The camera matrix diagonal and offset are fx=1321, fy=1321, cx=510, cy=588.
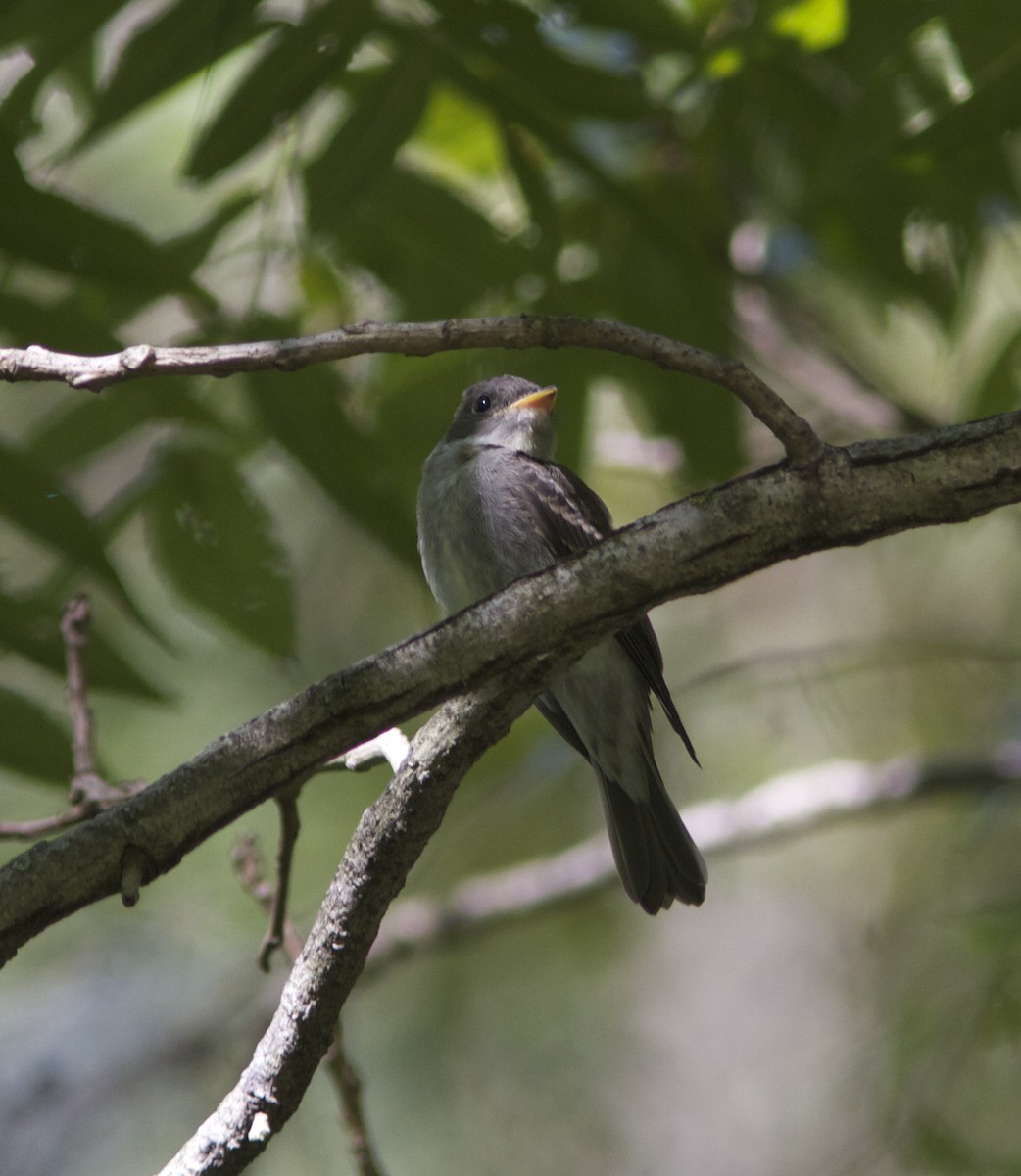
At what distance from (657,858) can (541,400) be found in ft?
4.92

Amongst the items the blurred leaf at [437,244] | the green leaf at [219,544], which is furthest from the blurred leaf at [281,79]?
the green leaf at [219,544]

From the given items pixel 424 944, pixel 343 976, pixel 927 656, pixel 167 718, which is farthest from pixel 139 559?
pixel 343 976

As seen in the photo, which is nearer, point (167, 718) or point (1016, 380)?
point (1016, 380)

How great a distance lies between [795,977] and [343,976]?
6.18 metres

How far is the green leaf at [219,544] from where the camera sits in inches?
128

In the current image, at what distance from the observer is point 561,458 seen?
13.3 ft

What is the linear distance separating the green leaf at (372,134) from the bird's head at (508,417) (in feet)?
4.07

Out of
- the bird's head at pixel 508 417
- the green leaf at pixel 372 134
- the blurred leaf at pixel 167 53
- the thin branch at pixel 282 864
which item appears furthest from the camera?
the bird's head at pixel 508 417

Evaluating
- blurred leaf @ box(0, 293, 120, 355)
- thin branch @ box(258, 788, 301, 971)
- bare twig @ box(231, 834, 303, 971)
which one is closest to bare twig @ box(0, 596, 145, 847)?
thin branch @ box(258, 788, 301, 971)

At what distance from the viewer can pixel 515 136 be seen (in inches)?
137

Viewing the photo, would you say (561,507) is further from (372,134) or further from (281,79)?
(281,79)

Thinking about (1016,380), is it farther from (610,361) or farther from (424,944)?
(424,944)

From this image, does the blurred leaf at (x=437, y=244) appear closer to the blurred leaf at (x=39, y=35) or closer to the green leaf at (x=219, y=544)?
the green leaf at (x=219, y=544)

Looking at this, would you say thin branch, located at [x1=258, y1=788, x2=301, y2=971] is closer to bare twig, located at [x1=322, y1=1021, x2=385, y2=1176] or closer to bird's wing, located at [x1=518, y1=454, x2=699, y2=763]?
bare twig, located at [x1=322, y1=1021, x2=385, y2=1176]
